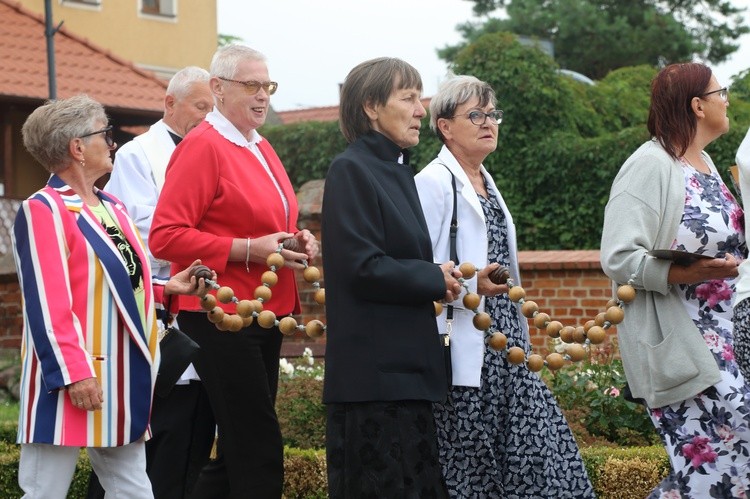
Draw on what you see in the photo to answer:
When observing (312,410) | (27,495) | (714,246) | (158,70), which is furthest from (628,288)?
(158,70)

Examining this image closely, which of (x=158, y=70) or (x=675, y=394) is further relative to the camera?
(x=158, y=70)

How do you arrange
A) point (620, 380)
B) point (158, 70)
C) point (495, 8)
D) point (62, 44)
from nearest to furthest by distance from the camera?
1. point (620, 380)
2. point (62, 44)
3. point (158, 70)
4. point (495, 8)

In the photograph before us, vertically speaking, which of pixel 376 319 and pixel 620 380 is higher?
pixel 376 319

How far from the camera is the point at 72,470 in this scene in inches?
185

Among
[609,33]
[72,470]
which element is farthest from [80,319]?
[609,33]

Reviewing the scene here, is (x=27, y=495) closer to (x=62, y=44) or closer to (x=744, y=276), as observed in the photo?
(x=744, y=276)

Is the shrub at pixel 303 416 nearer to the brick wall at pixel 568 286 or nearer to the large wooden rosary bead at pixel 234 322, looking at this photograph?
the large wooden rosary bead at pixel 234 322

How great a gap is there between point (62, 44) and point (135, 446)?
18.4 meters

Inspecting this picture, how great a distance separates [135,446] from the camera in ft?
15.7

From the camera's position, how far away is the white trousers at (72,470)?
4.59 meters

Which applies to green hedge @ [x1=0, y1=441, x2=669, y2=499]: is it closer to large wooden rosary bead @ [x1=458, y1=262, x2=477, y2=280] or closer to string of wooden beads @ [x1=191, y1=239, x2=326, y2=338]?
string of wooden beads @ [x1=191, y1=239, x2=326, y2=338]

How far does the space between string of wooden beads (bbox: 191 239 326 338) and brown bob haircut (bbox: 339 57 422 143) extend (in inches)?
24.4

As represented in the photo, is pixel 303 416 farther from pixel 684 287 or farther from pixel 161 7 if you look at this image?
pixel 161 7

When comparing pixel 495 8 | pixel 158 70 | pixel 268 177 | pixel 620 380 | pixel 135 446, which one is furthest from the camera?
A: pixel 495 8
